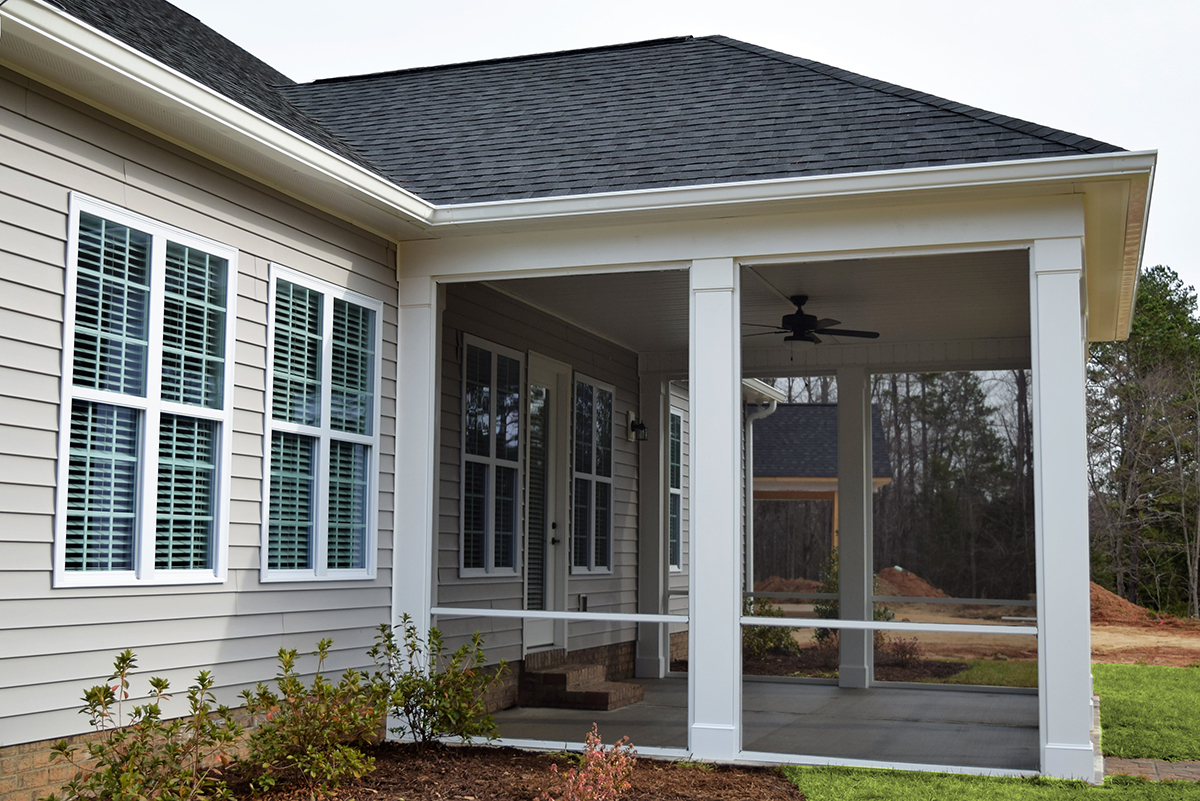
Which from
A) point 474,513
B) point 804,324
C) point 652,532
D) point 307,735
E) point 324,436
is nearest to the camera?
point 307,735

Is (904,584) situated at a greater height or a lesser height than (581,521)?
lesser

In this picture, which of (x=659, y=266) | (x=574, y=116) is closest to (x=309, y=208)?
(x=659, y=266)

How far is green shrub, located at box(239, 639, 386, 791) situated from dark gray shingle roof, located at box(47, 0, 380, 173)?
2.91m

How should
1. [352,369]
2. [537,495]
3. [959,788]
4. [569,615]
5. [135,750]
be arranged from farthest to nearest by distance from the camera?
[537,495] < [352,369] < [569,615] < [959,788] < [135,750]

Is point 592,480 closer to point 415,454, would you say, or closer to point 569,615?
point 415,454

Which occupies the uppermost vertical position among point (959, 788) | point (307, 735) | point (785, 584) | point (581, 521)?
point (581, 521)

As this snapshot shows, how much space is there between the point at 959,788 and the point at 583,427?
5.45m

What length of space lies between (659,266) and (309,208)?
198cm

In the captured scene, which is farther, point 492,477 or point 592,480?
point 592,480

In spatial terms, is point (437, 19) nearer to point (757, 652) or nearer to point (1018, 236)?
point (757, 652)

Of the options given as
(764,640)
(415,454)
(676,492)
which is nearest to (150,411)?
(415,454)

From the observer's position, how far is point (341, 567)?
615 centimetres

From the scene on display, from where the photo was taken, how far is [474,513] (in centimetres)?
805

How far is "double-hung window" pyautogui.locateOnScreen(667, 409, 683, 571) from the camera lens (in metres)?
12.5
